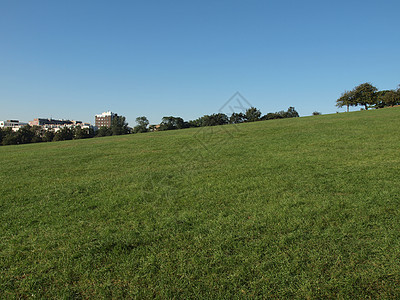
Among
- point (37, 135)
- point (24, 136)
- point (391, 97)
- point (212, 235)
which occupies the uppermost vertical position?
point (391, 97)

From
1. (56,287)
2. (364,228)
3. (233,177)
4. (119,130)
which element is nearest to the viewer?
(56,287)

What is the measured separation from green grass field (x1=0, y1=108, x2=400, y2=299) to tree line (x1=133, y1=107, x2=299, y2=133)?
39727 millimetres

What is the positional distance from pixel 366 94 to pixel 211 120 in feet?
101

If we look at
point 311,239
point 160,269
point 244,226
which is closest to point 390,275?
point 311,239

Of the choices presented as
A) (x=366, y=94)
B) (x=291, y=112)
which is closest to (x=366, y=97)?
(x=366, y=94)

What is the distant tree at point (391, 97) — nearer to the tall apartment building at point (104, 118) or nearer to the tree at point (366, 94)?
the tree at point (366, 94)

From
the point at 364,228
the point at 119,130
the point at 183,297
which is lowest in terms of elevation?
the point at 183,297

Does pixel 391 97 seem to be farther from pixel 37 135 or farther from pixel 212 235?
pixel 37 135

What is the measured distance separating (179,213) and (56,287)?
190 centimetres

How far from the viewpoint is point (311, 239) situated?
9.09 ft

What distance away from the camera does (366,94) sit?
39562 mm

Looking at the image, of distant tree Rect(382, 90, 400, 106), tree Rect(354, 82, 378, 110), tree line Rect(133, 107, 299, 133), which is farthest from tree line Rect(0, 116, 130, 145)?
distant tree Rect(382, 90, 400, 106)

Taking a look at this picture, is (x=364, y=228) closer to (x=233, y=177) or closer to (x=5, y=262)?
(x=233, y=177)

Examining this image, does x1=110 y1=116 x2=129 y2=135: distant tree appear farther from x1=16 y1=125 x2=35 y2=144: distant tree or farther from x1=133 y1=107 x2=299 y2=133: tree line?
x1=16 y1=125 x2=35 y2=144: distant tree
